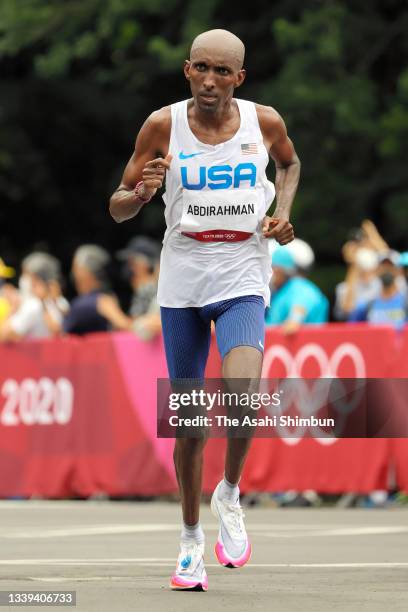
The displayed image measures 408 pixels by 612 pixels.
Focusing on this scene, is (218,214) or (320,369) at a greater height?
(218,214)

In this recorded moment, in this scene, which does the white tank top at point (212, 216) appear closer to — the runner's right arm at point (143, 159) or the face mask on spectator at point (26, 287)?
the runner's right arm at point (143, 159)

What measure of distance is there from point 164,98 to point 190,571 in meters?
25.9

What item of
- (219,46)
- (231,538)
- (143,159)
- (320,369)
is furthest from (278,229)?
(320,369)

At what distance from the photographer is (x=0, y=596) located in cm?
714

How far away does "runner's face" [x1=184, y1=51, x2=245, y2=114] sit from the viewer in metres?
7.89

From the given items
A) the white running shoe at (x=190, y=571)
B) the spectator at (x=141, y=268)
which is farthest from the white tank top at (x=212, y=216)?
the spectator at (x=141, y=268)

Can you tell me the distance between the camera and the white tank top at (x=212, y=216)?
802cm

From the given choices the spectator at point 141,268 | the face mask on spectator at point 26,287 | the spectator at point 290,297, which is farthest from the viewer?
the face mask on spectator at point 26,287

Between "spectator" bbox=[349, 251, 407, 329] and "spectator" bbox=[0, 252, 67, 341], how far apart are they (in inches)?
121

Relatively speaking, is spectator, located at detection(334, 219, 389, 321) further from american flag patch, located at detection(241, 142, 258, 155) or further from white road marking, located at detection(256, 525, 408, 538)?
american flag patch, located at detection(241, 142, 258, 155)

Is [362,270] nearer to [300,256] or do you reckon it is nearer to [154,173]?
[300,256]

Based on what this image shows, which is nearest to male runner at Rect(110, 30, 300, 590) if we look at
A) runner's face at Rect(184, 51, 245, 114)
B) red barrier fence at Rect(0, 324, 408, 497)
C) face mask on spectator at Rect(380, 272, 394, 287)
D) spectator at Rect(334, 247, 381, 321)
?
runner's face at Rect(184, 51, 245, 114)

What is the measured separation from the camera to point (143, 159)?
8086 mm

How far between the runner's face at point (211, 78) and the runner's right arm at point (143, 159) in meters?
0.18
